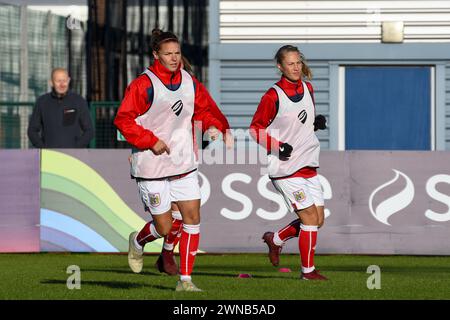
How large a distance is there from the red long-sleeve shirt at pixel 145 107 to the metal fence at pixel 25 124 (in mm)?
10392

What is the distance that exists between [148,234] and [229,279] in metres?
0.80

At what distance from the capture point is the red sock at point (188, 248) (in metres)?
10.2

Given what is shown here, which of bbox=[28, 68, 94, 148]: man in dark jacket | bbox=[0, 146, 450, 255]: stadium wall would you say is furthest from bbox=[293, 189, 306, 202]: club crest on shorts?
bbox=[28, 68, 94, 148]: man in dark jacket

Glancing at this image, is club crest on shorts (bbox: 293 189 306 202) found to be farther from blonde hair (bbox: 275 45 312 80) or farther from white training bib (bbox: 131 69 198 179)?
white training bib (bbox: 131 69 198 179)

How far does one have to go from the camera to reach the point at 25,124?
21734mm

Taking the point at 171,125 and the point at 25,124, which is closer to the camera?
the point at 171,125

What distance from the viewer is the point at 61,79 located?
651 inches

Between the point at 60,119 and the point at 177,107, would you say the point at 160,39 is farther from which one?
the point at 60,119

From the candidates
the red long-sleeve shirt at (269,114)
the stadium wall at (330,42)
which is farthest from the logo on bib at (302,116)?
the stadium wall at (330,42)

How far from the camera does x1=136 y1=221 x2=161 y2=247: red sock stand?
455 inches

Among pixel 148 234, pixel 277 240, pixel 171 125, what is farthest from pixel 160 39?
pixel 277 240

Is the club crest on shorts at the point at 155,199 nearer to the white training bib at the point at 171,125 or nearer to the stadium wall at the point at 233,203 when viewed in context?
the white training bib at the point at 171,125

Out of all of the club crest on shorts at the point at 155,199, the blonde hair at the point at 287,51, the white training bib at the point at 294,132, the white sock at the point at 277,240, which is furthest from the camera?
the white sock at the point at 277,240
